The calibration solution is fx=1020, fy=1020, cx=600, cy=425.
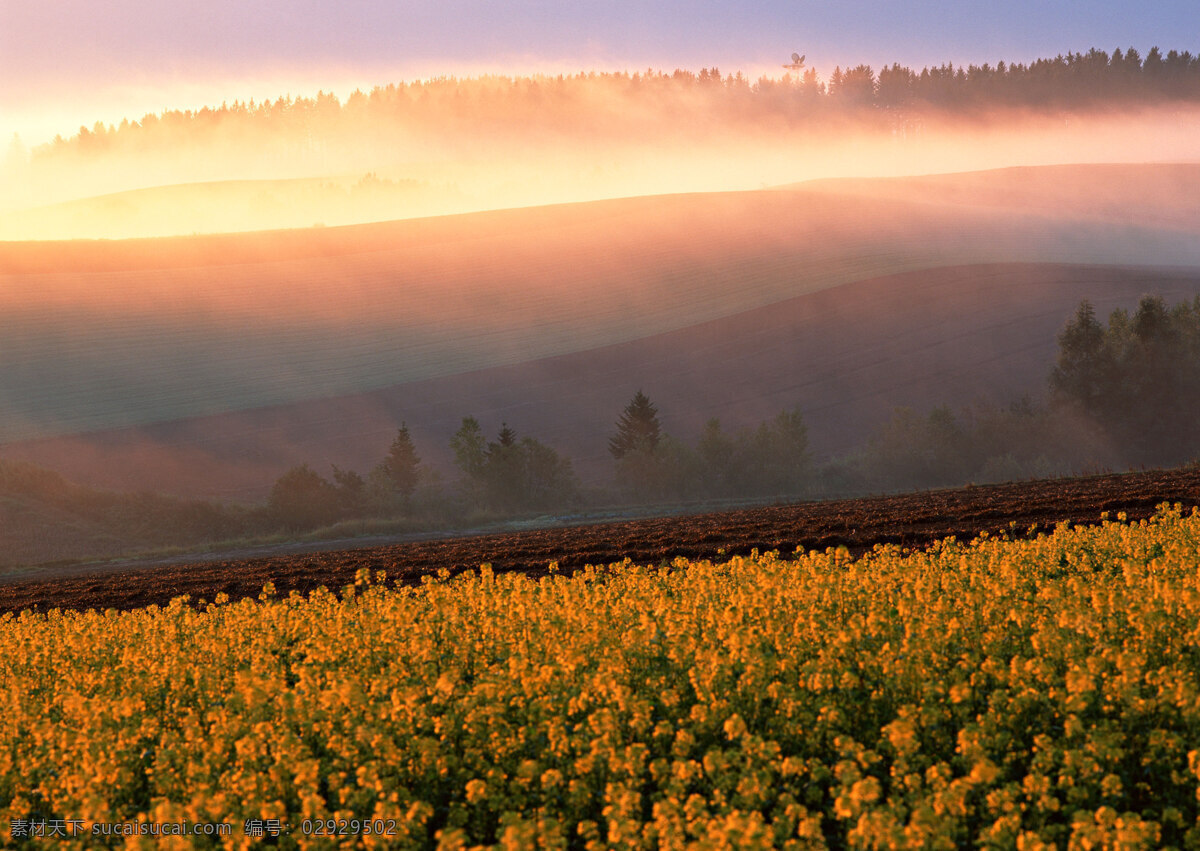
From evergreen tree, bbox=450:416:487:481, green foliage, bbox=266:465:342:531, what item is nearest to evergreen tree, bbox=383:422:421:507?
evergreen tree, bbox=450:416:487:481

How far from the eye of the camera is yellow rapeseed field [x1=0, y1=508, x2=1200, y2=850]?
20.1 ft

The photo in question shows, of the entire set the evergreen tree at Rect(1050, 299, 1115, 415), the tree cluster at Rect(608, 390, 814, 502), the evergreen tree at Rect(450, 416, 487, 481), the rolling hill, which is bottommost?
the tree cluster at Rect(608, 390, 814, 502)

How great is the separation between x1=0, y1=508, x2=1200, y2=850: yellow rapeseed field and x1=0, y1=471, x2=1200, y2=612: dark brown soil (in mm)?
8818

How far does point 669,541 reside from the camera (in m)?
24.1

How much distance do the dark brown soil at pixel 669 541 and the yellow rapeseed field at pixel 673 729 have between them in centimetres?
882

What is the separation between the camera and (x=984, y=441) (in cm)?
5875

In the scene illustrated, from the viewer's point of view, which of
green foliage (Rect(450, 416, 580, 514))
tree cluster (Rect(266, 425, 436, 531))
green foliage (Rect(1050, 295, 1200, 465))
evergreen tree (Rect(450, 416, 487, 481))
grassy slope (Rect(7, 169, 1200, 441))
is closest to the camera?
tree cluster (Rect(266, 425, 436, 531))

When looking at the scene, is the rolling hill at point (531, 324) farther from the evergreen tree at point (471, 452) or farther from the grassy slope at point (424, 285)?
the evergreen tree at point (471, 452)

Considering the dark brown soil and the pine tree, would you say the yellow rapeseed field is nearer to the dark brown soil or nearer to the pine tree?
the dark brown soil

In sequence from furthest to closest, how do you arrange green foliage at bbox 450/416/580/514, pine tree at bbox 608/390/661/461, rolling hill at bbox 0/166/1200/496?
1. rolling hill at bbox 0/166/1200/496
2. pine tree at bbox 608/390/661/461
3. green foliage at bbox 450/416/580/514

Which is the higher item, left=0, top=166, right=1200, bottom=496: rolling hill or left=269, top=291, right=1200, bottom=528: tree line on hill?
left=0, top=166, right=1200, bottom=496: rolling hill

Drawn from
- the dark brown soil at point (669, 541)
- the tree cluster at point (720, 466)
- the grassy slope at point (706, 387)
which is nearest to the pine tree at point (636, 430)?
the tree cluster at point (720, 466)

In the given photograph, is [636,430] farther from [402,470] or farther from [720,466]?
[402,470]

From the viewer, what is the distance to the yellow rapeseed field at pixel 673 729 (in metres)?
6.11
